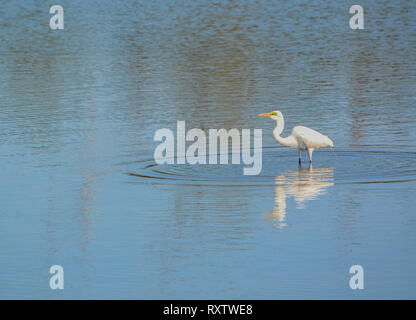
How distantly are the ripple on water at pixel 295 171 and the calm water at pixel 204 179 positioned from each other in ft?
0.18

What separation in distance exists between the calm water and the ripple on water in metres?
0.05

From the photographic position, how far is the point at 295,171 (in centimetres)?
1828

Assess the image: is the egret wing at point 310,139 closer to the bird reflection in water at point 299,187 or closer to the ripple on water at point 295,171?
the ripple on water at point 295,171

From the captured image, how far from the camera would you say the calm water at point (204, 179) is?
12219 mm

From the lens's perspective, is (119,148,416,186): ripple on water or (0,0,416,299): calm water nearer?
(0,0,416,299): calm water

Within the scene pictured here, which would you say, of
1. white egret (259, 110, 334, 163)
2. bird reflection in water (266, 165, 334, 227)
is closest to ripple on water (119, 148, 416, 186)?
bird reflection in water (266, 165, 334, 227)

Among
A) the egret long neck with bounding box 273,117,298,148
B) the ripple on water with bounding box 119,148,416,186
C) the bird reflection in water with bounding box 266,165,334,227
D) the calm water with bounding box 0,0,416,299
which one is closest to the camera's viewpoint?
the calm water with bounding box 0,0,416,299

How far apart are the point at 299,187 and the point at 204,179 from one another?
1.69 meters

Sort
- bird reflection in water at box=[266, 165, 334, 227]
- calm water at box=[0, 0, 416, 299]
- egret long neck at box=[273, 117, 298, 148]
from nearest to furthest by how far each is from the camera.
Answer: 1. calm water at box=[0, 0, 416, 299]
2. bird reflection in water at box=[266, 165, 334, 227]
3. egret long neck at box=[273, 117, 298, 148]

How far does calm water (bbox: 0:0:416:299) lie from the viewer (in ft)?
40.1

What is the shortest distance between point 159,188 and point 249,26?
109ft

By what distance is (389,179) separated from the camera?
56.3ft

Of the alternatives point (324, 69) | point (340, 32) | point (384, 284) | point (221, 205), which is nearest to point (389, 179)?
point (221, 205)

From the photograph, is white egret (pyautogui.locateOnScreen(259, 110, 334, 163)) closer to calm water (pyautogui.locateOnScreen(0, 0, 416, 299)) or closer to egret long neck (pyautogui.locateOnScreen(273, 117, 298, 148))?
egret long neck (pyautogui.locateOnScreen(273, 117, 298, 148))
